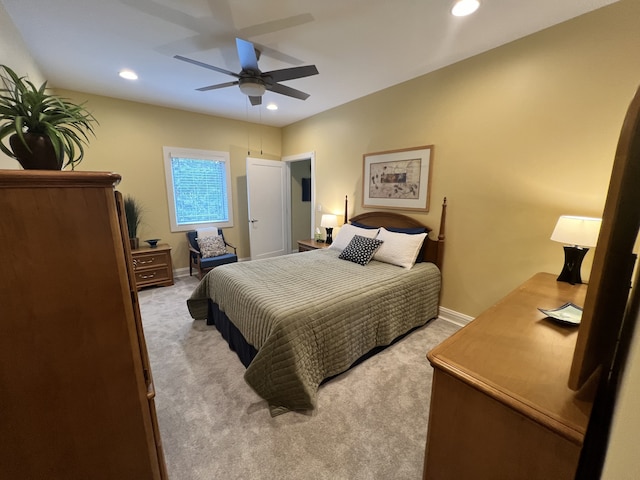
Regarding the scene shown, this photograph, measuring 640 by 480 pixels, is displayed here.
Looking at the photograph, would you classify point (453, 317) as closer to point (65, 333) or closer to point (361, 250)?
point (361, 250)

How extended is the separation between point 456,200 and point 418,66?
148 centimetres

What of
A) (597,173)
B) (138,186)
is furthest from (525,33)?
(138,186)

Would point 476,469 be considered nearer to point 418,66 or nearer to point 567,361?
point 567,361

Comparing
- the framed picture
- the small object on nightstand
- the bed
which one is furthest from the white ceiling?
the small object on nightstand

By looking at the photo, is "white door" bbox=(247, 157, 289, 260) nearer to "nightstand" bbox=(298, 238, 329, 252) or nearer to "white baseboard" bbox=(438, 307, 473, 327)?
"nightstand" bbox=(298, 238, 329, 252)

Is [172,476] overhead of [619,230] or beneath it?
beneath

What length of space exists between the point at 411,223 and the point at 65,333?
3059mm

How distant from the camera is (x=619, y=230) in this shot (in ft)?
1.86

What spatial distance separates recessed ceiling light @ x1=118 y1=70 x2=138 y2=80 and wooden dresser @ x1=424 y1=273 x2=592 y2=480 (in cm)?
390

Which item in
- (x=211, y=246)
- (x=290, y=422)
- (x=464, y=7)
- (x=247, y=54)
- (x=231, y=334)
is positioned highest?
(x=464, y=7)

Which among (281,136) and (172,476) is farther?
(281,136)

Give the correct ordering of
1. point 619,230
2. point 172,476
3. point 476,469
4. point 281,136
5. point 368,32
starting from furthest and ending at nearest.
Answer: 1. point 281,136
2. point 368,32
3. point 172,476
4. point 476,469
5. point 619,230

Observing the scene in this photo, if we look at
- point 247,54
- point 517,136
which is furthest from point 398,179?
point 247,54

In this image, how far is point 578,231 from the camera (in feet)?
5.71
